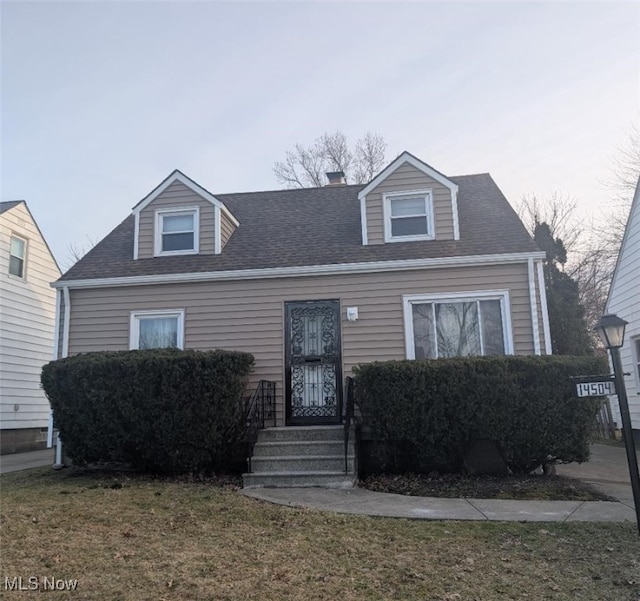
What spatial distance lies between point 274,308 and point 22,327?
8708mm

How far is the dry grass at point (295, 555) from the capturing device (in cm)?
353

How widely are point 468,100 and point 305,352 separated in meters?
5.72

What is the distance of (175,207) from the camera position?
1063 centimetres

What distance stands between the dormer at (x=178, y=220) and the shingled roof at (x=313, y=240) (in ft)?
0.84

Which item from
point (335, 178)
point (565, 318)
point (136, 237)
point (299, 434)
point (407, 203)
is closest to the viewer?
point (299, 434)

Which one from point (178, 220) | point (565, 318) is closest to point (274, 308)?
point (178, 220)

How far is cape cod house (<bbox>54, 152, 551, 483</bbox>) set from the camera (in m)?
9.23

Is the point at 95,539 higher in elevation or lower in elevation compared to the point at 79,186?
lower

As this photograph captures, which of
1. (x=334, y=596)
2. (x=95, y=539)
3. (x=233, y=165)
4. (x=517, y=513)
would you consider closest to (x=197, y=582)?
(x=334, y=596)

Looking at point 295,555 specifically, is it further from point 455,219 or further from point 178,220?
point 178,220

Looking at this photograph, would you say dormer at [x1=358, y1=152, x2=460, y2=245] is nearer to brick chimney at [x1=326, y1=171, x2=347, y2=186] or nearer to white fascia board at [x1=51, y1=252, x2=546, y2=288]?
white fascia board at [x1=51, y1=252, x2=546, y2=288]

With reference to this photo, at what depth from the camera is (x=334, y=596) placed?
345 centimetres

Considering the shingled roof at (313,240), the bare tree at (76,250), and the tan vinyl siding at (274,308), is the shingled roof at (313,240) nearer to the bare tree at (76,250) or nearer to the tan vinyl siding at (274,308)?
the tan vinyl siding at (274,308)

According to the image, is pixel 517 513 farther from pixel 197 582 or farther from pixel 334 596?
pixel 197 582
